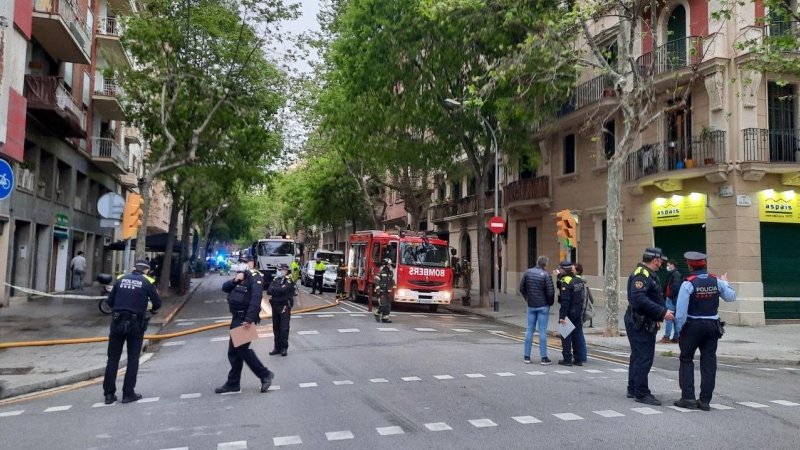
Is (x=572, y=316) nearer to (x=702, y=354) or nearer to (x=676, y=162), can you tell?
(x=702, y=354)

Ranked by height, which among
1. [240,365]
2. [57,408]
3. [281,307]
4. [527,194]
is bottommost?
[57,408]

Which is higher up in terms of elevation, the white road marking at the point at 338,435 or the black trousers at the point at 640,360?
the black trousers at the point at 640,360

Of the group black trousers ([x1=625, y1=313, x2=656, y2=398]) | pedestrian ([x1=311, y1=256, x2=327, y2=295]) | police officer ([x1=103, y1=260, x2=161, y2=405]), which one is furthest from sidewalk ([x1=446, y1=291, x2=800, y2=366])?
pedestrian ([x1=311, y1=256, x2=327, y2=295])

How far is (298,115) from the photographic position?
2950 centimetres

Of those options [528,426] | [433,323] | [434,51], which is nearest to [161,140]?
[434,51]

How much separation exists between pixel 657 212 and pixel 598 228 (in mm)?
3276

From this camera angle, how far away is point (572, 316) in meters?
10.1

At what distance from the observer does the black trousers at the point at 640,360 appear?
7141 mm

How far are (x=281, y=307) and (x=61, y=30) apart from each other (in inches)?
580

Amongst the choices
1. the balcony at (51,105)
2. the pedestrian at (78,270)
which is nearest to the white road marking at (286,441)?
the balcony at (51,105)

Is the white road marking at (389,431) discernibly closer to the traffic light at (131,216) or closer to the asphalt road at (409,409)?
the asphalt road at (409,409)

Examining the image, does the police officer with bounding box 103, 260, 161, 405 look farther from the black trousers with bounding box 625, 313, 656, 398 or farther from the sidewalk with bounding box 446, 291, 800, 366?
the sidewalk with bounding box 446, 291, 800, 366

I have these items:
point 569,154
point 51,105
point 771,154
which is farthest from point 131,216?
point 569,154

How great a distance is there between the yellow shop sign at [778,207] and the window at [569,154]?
823cm
